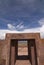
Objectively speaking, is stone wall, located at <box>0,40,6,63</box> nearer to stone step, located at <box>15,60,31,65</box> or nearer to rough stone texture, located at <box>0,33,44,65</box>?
rough stone texture, located at <box>0,33,44,65</box>

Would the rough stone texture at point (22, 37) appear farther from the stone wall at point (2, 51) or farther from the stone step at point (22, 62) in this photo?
the stone step at point (22, 62)

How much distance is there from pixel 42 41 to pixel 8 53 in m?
1.56

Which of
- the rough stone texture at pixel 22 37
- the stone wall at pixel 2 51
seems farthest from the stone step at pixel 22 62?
the stone wall at pixel 2 51

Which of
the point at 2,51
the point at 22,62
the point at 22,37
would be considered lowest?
the point at 22,62

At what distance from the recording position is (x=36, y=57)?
579cm

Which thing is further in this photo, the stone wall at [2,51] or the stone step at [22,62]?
the stone step at [22,62]

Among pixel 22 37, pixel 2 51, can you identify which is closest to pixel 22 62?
pixel 2 51

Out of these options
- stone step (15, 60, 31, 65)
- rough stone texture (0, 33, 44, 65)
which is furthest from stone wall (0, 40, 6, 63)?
stone step (15, 60, 31, 65)

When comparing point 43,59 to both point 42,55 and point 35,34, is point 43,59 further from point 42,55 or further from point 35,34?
point 35,34

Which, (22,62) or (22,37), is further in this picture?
(22,62)

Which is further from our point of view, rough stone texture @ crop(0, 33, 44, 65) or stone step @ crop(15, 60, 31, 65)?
stone step @ crop(15, 60, 31, 65)

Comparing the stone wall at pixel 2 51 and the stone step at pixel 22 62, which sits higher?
the stone wall at pixel 2 51

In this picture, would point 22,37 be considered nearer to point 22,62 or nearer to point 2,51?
point 2,51

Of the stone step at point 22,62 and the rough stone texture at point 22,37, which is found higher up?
the rough stone texture at point 22,37
